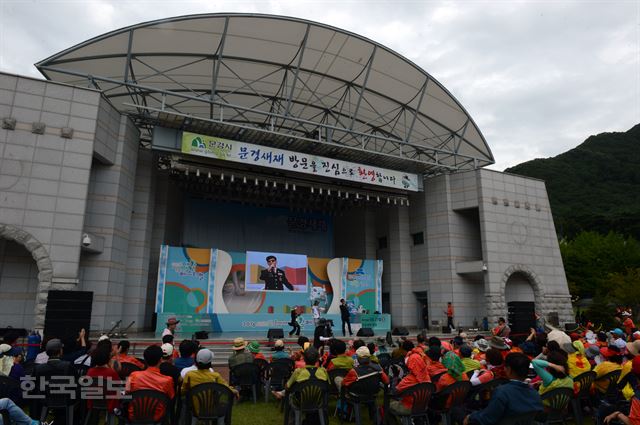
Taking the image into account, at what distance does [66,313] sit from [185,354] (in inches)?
243

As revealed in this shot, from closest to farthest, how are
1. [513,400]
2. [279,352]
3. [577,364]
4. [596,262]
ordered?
[513,400] → [577,364] → [279,352] → [596,262]

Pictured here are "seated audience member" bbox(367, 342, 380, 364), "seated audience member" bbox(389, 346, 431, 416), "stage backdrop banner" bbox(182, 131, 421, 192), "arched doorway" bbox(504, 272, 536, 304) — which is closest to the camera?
"seated audience member" bbox(389, 346, 431, 416)

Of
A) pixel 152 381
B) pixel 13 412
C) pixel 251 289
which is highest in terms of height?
pixel 251 289

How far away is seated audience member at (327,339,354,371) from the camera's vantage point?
593cm

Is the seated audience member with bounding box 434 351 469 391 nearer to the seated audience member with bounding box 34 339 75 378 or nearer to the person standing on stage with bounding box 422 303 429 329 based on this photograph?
the seated audience member with bounding box 34 339 75 378

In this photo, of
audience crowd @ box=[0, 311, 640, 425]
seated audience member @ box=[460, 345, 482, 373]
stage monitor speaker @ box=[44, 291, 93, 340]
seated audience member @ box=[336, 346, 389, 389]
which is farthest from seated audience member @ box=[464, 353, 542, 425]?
stage monitor speaker @ box=[44, 291, 93, 340]

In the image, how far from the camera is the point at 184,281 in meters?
17.7

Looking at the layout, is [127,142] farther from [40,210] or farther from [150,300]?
[150,300]

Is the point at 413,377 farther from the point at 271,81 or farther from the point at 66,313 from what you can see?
the point at 271,81

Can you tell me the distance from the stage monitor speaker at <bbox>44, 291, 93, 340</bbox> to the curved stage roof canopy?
281 inches

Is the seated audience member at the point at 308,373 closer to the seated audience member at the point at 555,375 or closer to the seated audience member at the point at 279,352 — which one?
the seated audience member at the point at 279,352

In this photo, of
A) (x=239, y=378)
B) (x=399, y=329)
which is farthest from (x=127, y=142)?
(x=399, y=329)

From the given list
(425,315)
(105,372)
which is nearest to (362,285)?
(425,315)

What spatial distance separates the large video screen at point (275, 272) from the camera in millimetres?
18516
